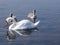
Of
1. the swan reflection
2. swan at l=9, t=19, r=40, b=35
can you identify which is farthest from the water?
swan at l=9, t=19, r=40, b=35

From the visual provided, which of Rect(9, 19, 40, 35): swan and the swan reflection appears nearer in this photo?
the swan reflection

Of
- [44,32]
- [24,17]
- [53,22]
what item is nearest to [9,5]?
[24,17]

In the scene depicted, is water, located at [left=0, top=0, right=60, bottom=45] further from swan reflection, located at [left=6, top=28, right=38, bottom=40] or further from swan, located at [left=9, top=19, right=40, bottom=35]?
swan, located at [left=9, top=19, right=40, bottom=35]

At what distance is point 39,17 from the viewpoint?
82.3ft

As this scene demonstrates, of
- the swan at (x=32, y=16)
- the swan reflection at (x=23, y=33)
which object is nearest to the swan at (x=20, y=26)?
the swan reflection at (x=23, y=33)

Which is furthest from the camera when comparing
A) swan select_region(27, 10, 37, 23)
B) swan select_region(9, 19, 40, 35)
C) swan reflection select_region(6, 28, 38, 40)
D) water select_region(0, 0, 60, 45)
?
swan select_region(27, 10, 37, 23)

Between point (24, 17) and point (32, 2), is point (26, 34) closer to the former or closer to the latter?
point (24, 17)

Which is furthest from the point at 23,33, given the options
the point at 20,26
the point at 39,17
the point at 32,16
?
the point at 32,16

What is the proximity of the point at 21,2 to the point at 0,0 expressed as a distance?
2369 millimetres

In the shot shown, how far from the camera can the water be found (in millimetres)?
20031

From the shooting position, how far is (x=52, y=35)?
21.0m

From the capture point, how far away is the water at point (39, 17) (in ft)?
65.7

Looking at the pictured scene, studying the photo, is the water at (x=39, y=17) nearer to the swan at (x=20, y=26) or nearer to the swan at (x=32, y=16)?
the swan at (x=32, y=16)

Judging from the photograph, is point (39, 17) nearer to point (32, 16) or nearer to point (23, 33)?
point (32, 16)
